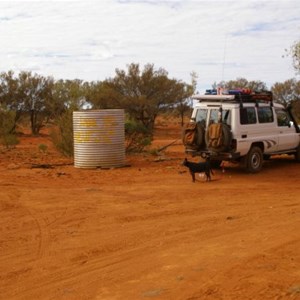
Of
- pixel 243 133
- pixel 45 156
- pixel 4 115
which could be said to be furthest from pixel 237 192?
pixel 4 115

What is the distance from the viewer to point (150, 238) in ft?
25.1

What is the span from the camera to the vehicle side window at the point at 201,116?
15196 millimetres

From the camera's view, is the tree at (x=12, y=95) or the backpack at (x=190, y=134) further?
the tree at (x=12, y=95)

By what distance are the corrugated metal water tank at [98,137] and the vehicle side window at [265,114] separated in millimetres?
4632

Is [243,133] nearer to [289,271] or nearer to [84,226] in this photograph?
[84,226]

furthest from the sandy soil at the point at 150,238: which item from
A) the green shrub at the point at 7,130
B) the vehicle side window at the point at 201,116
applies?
the green shrub at the point at 7,130

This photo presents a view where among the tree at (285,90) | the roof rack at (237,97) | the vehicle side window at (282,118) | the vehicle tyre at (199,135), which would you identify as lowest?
the vehicle tyre at (199,135)

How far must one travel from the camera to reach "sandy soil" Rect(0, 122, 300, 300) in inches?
217

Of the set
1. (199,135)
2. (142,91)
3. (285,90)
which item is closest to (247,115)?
(199,135)

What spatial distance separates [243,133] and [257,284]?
965 centimetres

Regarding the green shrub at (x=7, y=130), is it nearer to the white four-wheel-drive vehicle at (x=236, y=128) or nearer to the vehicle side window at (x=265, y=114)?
the white four-wheel-drive vehicle at (x=236, y=128)

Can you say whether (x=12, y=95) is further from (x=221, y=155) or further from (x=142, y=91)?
(x=221, y=155)

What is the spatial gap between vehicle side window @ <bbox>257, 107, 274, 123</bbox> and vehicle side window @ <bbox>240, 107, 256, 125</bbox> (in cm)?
32

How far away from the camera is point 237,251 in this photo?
6.64 m
